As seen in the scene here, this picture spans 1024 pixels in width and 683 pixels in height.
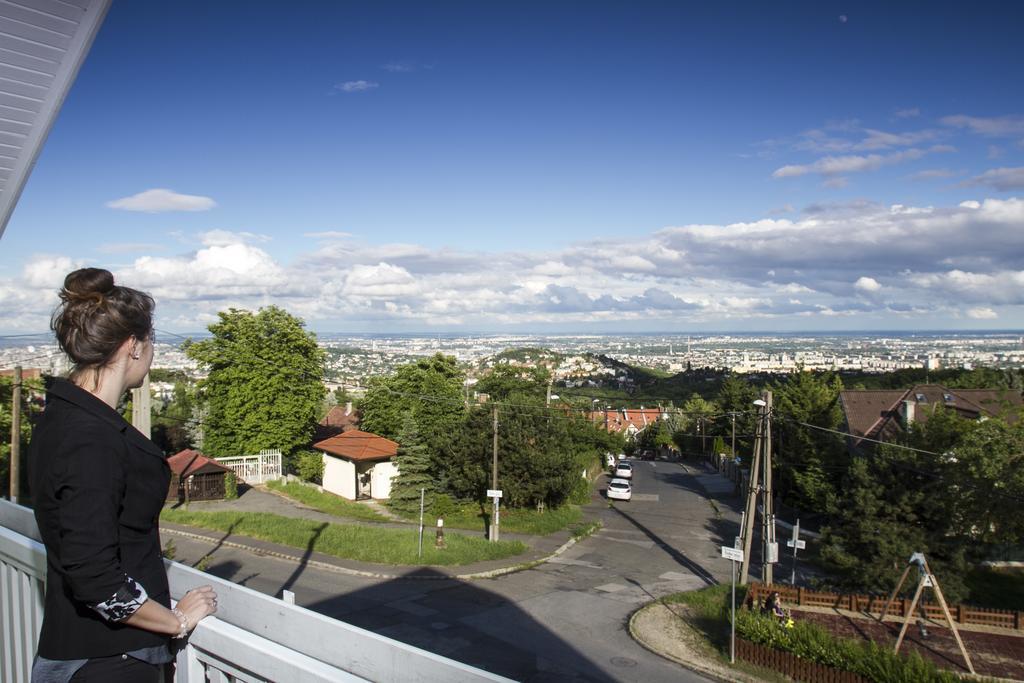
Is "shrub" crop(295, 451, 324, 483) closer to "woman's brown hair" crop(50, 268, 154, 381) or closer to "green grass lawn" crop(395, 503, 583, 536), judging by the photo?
"green grass lawn" crop(395, 503, 583, 536)

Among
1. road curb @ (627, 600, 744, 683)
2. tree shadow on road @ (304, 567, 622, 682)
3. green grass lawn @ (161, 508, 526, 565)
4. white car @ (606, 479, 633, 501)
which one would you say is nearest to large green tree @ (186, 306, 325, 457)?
green grass lawn @ (161, 508, 526, 565)

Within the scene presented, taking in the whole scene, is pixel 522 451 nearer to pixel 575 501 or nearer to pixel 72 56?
pixel 575 501

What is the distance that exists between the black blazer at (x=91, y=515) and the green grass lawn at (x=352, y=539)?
20.4m

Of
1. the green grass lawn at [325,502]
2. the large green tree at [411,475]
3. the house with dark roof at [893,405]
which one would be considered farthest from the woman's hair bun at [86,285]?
the house with dark roof at [893,405]

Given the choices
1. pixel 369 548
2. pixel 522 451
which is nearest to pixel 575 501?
pixel 522 451

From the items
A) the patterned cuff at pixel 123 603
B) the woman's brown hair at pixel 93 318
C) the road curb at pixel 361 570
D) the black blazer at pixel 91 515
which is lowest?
the road curb at pixel 361 570

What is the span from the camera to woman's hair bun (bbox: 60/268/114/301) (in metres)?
1.77

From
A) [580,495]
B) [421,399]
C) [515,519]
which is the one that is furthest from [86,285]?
[421,399]

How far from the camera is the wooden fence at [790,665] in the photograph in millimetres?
12999

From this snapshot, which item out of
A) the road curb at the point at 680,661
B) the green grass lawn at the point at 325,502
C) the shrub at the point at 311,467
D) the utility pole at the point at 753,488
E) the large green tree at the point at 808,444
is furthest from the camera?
the shrub at the point at 311,467

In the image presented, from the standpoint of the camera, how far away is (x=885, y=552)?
18.2 m

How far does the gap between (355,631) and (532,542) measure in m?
24.7

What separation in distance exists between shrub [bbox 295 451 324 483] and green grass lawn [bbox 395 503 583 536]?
651 centimetres

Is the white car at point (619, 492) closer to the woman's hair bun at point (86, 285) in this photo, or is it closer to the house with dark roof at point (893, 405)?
the house with dark roof at point (893, 405)
